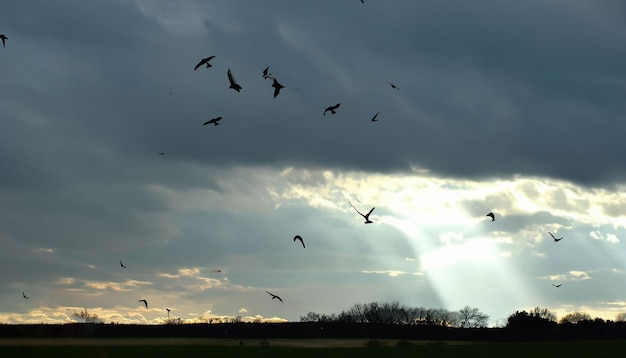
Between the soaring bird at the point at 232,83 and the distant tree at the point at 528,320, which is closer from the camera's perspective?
the soaring bird at the point at 232,83

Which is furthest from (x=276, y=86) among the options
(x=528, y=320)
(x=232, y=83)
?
(x=528, y=320)

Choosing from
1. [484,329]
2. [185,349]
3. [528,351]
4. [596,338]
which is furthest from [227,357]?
[596,338]

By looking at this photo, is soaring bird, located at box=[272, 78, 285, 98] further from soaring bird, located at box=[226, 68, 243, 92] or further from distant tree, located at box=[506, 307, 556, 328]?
distant tree, located at box=[506, 307, 556, 328]

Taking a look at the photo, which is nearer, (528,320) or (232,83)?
(232,83)

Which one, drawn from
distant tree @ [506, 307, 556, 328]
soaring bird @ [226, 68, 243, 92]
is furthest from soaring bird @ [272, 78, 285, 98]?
distant tree @ [506, 307, 556, 328]

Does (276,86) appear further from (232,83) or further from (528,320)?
(528,320)

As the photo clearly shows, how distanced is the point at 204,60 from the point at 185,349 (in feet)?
186

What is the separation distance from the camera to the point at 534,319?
158 metres

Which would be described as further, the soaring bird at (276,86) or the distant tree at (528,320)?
the distant tree at (528,320)

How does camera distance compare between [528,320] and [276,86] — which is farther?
[528,320]

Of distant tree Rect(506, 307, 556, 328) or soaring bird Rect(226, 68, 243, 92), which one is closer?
soaring bird Rect(226, 68, 243, 92)

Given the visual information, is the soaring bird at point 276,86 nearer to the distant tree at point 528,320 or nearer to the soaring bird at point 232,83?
the soaring bird at point 232,83

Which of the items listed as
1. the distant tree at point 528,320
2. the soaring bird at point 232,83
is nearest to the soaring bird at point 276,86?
the soaring bird at point 232,83

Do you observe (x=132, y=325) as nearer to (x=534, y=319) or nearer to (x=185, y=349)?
(x=185, y=349)
